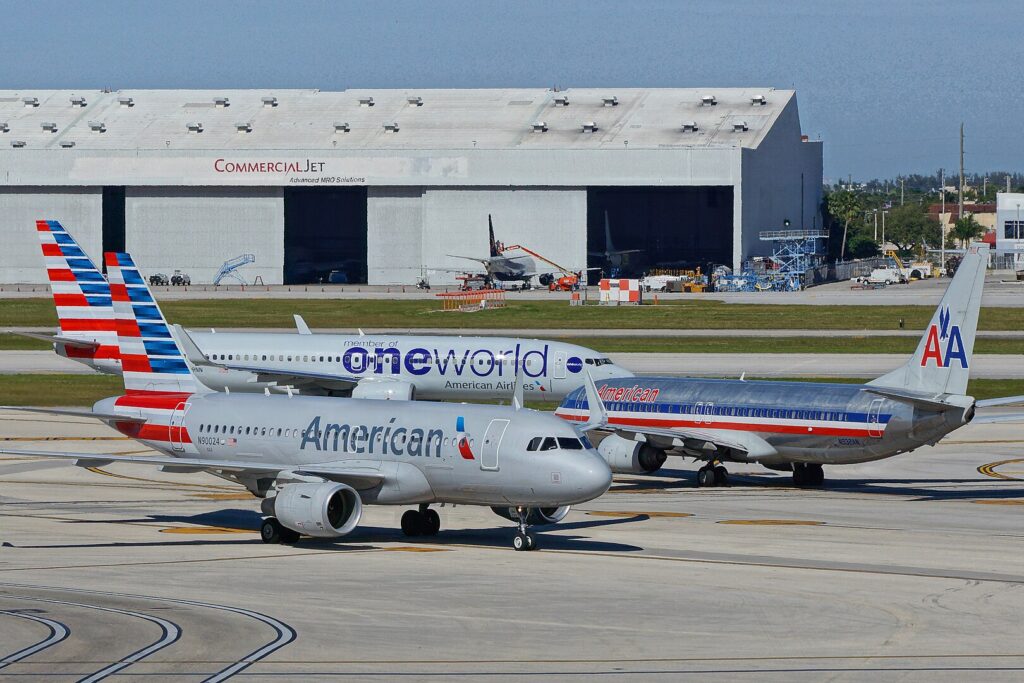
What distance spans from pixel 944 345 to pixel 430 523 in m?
16.8

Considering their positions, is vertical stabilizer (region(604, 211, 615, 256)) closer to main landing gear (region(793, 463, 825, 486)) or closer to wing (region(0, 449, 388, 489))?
main landing gear (region(793, 463, 825, 486))

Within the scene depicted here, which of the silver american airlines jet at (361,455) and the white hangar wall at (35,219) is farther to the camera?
the white hangar wall at (35,219)

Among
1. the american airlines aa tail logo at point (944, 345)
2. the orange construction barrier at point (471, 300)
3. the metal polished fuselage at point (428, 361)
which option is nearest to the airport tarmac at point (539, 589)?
the american airlines aa tail logo at point (944, 345)

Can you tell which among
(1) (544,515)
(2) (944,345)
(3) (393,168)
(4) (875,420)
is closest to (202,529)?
(1) (544,515)

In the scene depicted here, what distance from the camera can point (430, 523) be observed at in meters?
39.4

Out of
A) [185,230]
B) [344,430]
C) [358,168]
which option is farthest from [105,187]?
[344,430]

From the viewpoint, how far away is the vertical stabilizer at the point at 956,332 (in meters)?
44.5

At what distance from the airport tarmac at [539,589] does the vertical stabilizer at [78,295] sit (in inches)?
623

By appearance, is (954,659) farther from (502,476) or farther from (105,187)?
(105,187)

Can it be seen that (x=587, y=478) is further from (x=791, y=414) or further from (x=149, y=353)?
(x=791, y=414)

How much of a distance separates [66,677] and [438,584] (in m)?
10.3

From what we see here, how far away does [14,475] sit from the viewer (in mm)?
51625

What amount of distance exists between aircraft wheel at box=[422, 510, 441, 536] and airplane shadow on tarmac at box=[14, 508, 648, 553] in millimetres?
202

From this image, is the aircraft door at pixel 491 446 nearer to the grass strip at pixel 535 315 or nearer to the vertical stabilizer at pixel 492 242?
the grass strip at pixel 535 315
